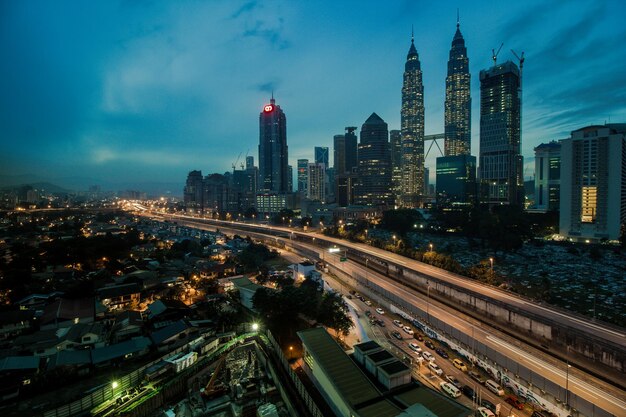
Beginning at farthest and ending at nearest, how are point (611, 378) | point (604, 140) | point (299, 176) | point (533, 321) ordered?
point (299, 176) → point (604, 140) → point (533, 321) → point (611, 378)

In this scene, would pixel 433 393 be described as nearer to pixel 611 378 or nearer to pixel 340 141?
pixel 611 378

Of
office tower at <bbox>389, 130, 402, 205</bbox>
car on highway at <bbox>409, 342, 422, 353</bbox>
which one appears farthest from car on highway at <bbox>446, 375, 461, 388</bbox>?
office tower at <bbox>389, 130, 402, 205</bbox>

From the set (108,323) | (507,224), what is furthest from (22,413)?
(507,224)

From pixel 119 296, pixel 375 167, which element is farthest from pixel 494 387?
pixel 375 167

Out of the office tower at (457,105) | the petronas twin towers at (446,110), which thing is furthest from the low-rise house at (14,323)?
the office tower at (457,105)

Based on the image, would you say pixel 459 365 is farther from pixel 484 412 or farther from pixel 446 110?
pixel 446 110

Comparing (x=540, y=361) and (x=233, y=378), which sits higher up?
(x=233, y=378)

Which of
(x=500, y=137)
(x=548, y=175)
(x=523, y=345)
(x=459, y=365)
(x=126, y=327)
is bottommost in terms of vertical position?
(x=459, y=365)

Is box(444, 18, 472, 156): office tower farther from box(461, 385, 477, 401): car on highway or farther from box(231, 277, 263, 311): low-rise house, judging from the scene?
box(461, 385, 477, 401): car on highway

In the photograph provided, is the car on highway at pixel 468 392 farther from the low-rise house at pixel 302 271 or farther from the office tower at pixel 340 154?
the office tower at pixel 340 154
